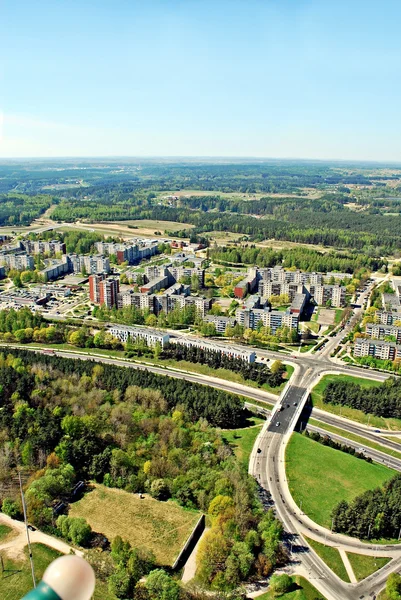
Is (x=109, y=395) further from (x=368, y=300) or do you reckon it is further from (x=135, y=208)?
(x=135, y=208)

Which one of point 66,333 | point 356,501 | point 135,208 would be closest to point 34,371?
point 66,333

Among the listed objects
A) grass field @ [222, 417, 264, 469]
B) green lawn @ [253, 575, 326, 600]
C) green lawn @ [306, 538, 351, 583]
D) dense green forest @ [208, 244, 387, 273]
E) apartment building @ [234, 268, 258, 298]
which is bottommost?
grass field @ [222, 417, 264, 469]

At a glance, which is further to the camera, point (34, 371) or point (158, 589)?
point (34, 371)

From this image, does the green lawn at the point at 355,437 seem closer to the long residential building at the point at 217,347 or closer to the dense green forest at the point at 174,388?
the dense green forest at the point at 174,388

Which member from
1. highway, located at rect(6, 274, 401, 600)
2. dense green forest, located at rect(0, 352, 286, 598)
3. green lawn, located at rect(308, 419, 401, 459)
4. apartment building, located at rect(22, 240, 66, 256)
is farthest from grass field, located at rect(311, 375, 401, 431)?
apartment building, located at rect(22, 240, 66, 256)

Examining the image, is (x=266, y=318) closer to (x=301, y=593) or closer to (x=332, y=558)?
(x=332, y=558)

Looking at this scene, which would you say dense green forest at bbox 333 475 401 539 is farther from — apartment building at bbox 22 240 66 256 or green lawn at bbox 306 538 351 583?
apartment building at bbox 22 240 66 256
